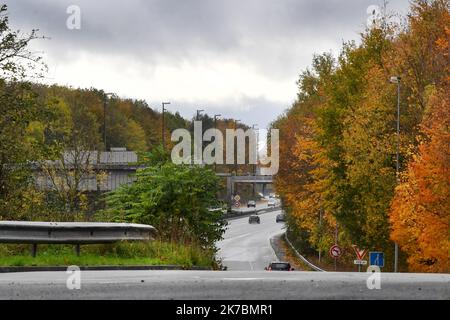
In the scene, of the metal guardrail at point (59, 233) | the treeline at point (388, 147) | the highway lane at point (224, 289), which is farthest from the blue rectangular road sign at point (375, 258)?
the highway lane at point (224, 289)

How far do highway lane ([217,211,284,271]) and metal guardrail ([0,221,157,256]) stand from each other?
3351 cm

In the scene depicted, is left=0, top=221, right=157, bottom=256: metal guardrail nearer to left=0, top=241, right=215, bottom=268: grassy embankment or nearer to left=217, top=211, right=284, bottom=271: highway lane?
left=0, top=241, right=215, bottom=268: grassy embankment

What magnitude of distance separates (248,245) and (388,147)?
131 ft

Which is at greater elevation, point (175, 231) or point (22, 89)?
point (22, 89)

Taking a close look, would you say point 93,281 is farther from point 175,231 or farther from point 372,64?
point 372,64

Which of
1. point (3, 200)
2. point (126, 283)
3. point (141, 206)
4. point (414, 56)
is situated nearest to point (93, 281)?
point (126, 283)

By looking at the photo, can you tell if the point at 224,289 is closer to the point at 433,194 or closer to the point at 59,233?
the point at 59,233

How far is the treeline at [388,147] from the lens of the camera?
3356 centimetres

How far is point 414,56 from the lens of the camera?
4538 centimetres

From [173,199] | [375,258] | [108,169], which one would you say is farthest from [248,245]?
[173,199]

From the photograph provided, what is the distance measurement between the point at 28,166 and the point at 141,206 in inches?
214

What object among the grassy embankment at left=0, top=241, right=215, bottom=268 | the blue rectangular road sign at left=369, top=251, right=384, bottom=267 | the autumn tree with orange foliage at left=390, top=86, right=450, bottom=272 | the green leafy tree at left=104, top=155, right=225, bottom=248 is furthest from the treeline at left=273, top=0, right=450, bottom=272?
the grassy embankment at left=0, top=241, right=215, bottom=268

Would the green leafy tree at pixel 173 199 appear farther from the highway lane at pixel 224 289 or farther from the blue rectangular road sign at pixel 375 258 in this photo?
the blue rectangular road sign at pixel 375 258

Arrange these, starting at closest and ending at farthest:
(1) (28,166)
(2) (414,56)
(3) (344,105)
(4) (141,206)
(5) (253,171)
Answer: (4) (141,206) → (1) (28,166) → (2) (414,56) → (3) (344,105) → (5) (253,171)
